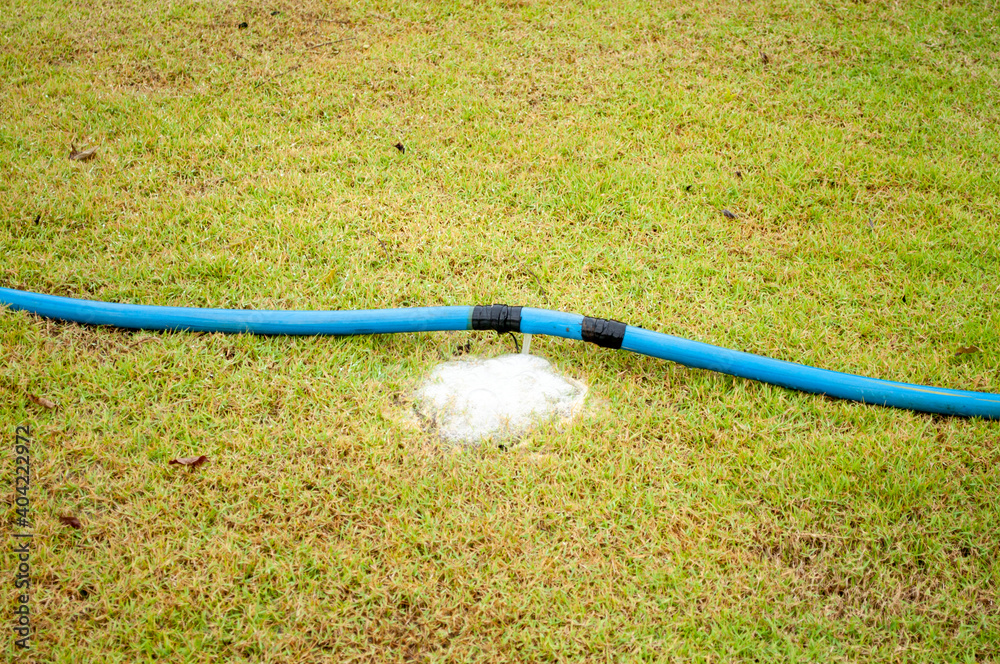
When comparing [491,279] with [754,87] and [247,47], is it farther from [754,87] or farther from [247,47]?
[247,47]

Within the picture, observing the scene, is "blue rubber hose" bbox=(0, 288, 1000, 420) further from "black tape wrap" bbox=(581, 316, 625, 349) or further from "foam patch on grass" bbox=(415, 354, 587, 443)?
"foam patch on grass" bbox=(415, 354, 587, 443)

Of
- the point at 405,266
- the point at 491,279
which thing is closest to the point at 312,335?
the point at 405,266

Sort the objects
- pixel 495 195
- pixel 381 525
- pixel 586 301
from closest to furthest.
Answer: pixel 381 525 < pixel 586 301 < pixel 495 195

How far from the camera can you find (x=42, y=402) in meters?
2.46

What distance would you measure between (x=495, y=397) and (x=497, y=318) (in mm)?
311

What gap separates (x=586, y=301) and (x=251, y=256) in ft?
4.98

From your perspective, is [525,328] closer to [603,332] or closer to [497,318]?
[497,318]

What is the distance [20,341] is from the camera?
8.77ft

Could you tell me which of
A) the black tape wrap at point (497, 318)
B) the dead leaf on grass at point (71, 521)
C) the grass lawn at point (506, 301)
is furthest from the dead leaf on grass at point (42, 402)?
the black tape wrap at point (497, 318)

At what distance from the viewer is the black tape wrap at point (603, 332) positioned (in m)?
2.56

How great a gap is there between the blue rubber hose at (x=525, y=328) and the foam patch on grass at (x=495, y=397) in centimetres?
15

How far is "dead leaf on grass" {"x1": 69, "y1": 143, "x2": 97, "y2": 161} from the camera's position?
138 inches

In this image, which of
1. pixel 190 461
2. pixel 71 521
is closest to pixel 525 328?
pixel 190 461

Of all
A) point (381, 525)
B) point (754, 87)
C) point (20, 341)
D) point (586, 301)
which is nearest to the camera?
point (381, 525)
